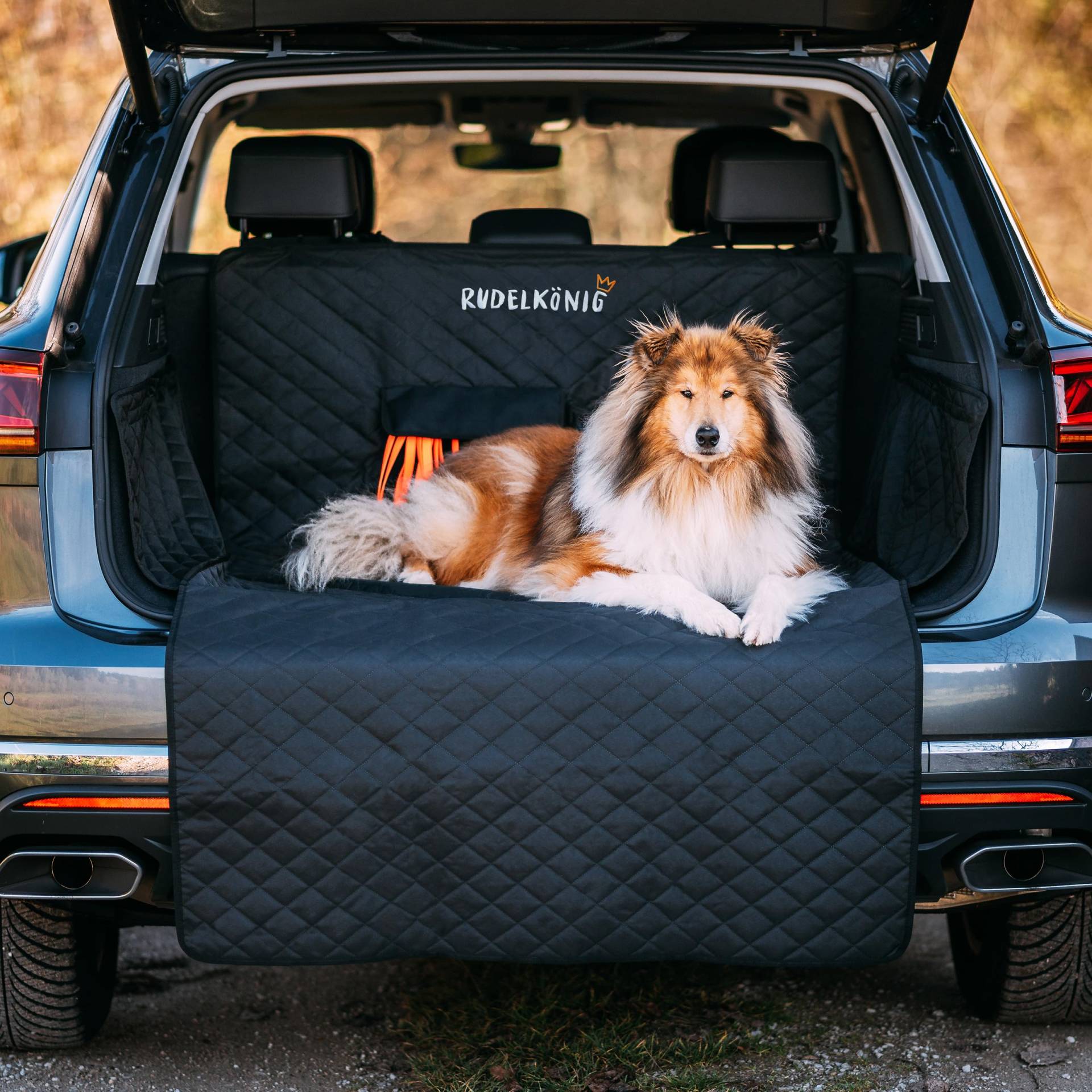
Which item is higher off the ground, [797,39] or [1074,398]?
[797,39]

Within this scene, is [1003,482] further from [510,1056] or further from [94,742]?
[94,742]

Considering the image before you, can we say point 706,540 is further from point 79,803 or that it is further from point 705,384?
point 79,803

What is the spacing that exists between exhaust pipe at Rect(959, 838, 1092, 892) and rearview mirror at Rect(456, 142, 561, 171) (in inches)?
134

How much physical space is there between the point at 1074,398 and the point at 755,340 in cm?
98

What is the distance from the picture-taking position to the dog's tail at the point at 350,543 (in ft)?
10.6

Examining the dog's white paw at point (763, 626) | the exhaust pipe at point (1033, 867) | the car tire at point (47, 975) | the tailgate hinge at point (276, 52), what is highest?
the tailgate hinge at point (276, 52)

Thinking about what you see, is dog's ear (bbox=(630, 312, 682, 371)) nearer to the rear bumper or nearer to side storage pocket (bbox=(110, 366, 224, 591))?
side storage pocket (bbox=(110, 366, 224, 591))

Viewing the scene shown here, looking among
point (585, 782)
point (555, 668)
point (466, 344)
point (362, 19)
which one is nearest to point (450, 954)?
point (585, 782)

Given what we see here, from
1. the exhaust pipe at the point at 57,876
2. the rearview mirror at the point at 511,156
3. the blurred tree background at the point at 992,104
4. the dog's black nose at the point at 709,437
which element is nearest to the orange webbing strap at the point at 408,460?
the dog's black nose at the point at 709,437

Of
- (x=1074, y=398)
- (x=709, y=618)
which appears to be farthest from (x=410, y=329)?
(x=1074, y=398)

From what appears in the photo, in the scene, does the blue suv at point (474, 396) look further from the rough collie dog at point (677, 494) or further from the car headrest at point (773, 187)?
the rough collie dog at point (677, 494)

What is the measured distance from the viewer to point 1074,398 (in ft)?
8.43

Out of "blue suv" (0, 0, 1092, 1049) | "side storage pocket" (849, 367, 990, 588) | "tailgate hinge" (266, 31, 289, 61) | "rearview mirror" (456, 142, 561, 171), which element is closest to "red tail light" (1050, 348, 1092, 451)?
"blue suv" (0, 0, 1092, 1049)

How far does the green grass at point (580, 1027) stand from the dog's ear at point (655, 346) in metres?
1.55
